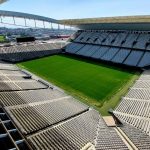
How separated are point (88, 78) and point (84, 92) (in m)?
7.26

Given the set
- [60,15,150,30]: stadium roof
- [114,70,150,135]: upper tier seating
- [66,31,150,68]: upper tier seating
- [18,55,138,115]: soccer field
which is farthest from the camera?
[60,15,150,30]: stadium roof

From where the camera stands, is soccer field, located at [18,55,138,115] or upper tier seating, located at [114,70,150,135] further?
soccer field, located at [18,55,138,115]

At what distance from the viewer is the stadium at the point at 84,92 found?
17.1m

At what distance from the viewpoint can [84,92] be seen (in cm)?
3136

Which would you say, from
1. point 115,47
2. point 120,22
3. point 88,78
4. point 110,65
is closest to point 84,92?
point 88,78

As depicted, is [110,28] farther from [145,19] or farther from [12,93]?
[12,93]

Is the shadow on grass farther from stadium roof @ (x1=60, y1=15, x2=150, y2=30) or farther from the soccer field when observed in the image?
stadium roof @ (x1=60, y1=15, x2=150, y2=30)

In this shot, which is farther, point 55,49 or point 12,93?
point 55,49

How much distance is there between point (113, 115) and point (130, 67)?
22945 mm

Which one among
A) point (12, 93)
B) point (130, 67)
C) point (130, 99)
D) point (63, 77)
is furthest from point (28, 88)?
point (130, 67)

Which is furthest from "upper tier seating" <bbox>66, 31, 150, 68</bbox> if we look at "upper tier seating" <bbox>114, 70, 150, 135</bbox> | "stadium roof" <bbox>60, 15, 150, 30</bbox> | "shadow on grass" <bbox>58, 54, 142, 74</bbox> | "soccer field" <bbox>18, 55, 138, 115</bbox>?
"upper tier seating" <bbox>114, 70, 150, 135</bbox>

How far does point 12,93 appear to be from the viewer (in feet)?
84.8

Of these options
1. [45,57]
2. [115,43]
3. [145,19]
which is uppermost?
[145,19]

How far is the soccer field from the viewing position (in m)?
29.4
